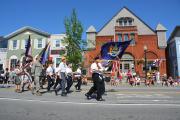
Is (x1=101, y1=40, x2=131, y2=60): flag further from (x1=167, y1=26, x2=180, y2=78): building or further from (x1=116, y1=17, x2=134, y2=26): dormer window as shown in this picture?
(x1=116, y1=17, x2=134, y2=26): dormer window

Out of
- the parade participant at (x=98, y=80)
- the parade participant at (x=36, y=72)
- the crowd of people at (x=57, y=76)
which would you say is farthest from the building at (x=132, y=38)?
the parade participant at (x=98, y=80)

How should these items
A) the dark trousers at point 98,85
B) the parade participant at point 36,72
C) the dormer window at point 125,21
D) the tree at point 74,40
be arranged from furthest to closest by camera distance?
the dormer window at point 125,21
the tree at point 74,40
the parade participant at point 36,72
the dark trousers at point 98,85

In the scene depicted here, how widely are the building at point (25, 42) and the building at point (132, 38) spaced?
20.7 feet

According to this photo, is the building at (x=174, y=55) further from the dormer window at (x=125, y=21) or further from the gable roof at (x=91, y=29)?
the gable roof at (x=91, y=29)

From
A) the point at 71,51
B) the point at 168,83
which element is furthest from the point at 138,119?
the point at 71,51

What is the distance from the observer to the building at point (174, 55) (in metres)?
38.2

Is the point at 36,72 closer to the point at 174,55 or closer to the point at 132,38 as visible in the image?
the point at 132,38

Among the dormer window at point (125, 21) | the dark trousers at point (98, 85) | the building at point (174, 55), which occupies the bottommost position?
the dark trousers at point (98, 85)

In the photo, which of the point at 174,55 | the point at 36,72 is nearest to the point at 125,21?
the point at 174,55

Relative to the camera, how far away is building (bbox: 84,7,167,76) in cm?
3853

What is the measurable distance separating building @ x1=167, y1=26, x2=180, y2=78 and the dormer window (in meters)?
7.55

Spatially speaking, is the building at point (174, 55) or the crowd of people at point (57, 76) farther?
the building at point (174, 55)

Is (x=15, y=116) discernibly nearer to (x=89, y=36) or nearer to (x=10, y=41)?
(x=89, y=36)

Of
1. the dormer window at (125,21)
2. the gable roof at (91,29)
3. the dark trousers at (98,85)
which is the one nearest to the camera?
the dark trousers at (98,85)
